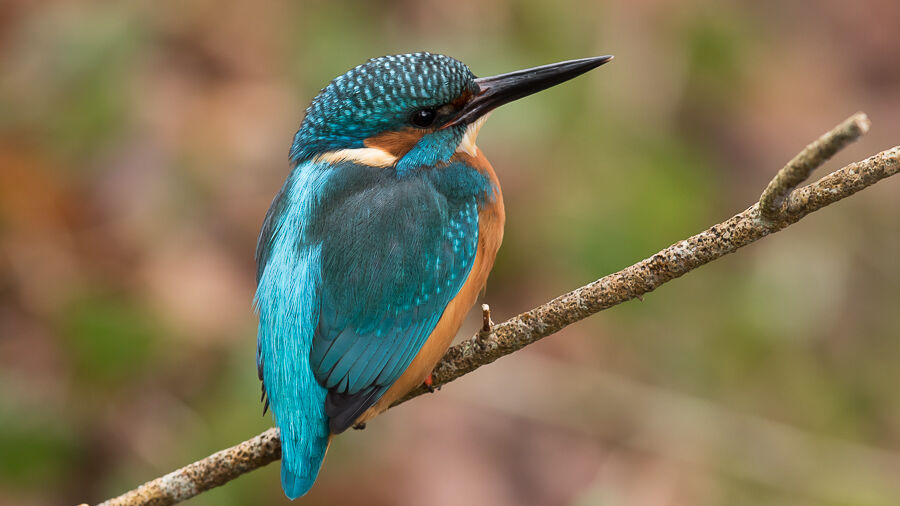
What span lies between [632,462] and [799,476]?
24.7 inches

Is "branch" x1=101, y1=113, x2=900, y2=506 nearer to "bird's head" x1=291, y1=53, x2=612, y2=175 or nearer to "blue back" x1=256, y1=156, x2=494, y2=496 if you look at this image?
"blue back" x1=256, y1=156, x2=494, y2=496

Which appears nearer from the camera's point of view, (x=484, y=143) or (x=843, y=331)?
(x=484, y=143)

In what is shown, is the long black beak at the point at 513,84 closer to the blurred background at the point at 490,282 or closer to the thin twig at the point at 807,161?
the blurred background at the point at 490,282

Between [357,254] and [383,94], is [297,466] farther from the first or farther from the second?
[383,94]

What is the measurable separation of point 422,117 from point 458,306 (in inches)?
18.4

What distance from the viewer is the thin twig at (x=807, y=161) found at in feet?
4.38

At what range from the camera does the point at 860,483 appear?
354 cm

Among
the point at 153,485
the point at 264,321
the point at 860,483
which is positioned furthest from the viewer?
the point at 860,483

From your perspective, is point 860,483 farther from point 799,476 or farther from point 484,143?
point 484,143

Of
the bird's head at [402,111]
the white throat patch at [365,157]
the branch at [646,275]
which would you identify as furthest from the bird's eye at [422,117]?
the branch at [646,275]

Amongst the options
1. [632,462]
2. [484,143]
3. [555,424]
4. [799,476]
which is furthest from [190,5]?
[799,476]

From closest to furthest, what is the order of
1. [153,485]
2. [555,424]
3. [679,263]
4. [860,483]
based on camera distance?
[679,263], [153,485], [860,483], [555,424]

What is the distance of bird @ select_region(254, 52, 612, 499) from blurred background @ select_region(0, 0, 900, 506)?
23.4 inches

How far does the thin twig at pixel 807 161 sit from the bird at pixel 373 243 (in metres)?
0.85
